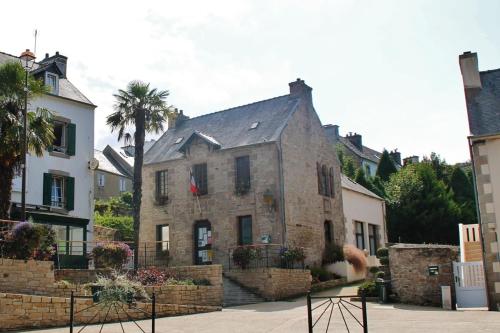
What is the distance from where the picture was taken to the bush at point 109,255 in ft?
63.0

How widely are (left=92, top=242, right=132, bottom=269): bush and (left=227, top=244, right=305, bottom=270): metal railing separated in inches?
208

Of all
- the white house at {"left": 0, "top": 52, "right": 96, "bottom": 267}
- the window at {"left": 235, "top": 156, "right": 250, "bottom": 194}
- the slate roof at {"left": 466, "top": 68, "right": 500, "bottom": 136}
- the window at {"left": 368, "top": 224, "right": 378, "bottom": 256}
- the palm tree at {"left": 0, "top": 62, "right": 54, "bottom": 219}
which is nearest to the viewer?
the slate roof at {"left": 466, "top": 68, "right": 500, "bottom": 136}

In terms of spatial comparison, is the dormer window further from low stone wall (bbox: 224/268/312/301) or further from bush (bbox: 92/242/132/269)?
low stone wall (bbox: 224/268/312/301)

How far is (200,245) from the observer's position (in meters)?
27.4

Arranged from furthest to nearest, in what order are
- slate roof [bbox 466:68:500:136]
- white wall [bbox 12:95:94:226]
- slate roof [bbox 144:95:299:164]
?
slate roof [bbox 144:95:299:164], white wall [bbox 12:95:94:226], slate roof [bbox 466:68:500:136]

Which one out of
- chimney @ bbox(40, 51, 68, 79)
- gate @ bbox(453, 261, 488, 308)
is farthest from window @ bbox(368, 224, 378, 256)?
chimney @ bbox(40, 51, 68, 79)

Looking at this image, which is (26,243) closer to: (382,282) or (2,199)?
Result: (2,199)

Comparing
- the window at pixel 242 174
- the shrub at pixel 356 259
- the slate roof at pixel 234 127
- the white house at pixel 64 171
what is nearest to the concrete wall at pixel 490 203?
the slate roof at pixel 234 127

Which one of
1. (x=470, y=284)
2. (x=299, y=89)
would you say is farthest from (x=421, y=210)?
(x=470, y=284)

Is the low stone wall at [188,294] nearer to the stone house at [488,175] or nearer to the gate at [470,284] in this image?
the gate at [470,284]

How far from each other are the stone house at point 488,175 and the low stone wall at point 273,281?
791 centimetres

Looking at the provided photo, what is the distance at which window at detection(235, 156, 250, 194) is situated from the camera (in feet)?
86.3

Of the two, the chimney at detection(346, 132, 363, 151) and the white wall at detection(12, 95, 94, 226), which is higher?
the chimney at detection(346, 132, 363, 151)

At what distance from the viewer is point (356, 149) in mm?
51625
